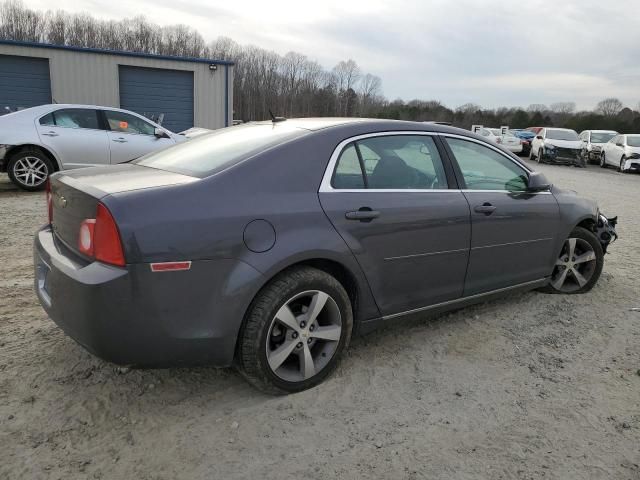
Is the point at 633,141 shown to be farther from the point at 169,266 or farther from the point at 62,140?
the point at 169,266

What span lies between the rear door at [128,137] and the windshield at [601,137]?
2269 centimetres

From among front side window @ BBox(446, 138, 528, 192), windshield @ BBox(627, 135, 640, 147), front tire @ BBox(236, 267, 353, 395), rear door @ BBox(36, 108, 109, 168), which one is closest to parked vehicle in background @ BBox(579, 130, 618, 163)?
windshield @ BBox(627, 135, 640, 147)

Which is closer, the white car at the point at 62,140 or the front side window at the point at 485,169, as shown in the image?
the front side window at the point at 485,169

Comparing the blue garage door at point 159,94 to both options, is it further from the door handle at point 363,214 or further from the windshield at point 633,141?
the windshield at point 633,141

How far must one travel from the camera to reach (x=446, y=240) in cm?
336

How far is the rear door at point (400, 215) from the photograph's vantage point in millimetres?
2938

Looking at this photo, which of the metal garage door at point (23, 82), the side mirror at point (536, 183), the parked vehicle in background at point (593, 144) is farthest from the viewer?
the parked vehicle in background at point (593, 144)

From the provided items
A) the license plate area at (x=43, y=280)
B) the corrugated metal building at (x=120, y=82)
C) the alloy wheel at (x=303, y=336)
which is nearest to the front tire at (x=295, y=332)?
the alloy wheel at (x=303, y=336)

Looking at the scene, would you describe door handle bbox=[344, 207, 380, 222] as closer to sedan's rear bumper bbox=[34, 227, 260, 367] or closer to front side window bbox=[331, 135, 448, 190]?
front side window bbox=[331, 135, 448, 190]

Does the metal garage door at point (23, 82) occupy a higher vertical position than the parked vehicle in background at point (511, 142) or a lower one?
higher

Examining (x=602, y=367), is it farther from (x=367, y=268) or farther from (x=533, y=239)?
(x=367, y=268)

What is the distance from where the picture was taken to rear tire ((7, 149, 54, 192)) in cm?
841

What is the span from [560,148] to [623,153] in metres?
2.43

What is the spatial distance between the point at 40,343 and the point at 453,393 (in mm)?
2621
